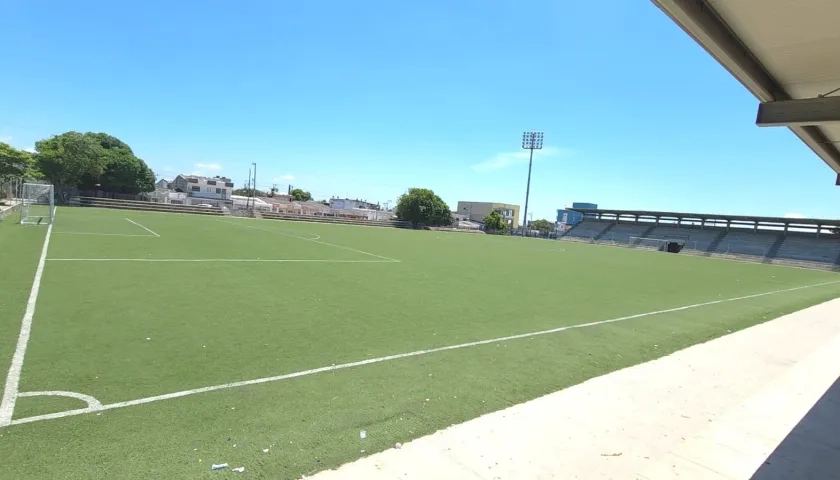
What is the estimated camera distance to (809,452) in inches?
152

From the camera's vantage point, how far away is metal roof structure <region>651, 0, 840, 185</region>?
136 inches

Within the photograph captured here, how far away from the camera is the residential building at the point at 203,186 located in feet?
349

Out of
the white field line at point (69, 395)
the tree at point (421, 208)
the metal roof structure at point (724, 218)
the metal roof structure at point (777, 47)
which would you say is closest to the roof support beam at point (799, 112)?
the metal roof structure at point (777, 47)

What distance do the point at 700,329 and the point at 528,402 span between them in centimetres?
669

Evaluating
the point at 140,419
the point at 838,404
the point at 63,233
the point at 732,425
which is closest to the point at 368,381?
the point at 140,419

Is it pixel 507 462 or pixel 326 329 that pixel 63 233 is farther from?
pixel 507 462

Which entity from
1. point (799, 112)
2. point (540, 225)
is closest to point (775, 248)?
point (799, 112)

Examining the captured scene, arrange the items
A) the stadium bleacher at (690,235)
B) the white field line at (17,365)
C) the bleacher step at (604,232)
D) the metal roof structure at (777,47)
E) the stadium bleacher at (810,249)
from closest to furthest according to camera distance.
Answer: the metal roof structure at (777,47), the white field line at (17,365), the stadium bleacher at (810,249), the stadium bleacher at (690,235), the bleacher step at (604,232)

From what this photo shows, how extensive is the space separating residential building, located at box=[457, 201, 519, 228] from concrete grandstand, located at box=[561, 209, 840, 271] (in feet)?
203

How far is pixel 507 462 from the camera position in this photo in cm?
331

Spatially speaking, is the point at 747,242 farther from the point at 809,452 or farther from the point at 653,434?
the point at 653,434

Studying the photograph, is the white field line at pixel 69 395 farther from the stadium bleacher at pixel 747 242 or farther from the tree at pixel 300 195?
the tree at pixel 300 195

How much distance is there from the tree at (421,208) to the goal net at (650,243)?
32.9m

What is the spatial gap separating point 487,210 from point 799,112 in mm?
135016
